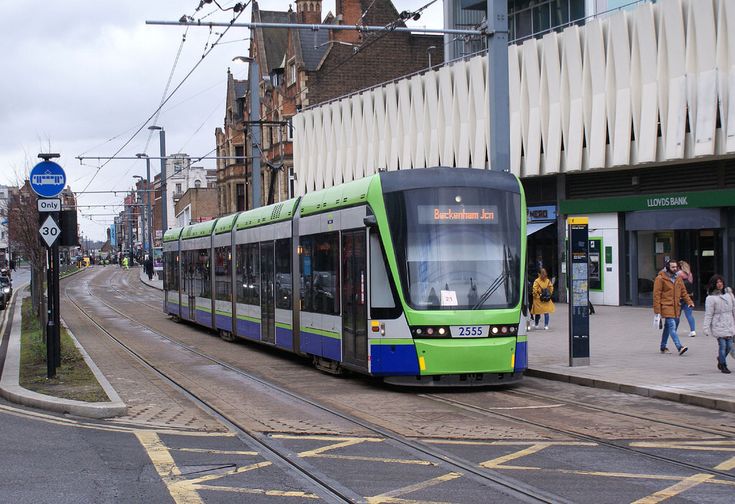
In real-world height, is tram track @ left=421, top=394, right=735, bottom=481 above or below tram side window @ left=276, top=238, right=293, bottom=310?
below

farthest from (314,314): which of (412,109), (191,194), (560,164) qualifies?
(191,194)

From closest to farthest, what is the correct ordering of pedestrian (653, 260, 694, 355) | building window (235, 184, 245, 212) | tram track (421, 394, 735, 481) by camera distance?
tram track (421, 394, 735, 481)
pedestrian (653, 260, 694, 355)
building window (235, 184, 245, 212)

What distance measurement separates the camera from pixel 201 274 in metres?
27.4

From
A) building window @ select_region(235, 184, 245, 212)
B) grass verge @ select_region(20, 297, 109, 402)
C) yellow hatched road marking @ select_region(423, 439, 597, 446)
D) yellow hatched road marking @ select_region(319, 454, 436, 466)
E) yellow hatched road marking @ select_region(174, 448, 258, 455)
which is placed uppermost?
building window @ select_region(235, 184, 245, 212)

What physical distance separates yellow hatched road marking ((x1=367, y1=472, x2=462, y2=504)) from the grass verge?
5.91 m

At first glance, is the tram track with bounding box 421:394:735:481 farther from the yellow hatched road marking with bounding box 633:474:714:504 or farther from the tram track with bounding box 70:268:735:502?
the yellow hatched road marking with bounding box 633:474:714:504

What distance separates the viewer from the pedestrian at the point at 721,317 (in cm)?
1431

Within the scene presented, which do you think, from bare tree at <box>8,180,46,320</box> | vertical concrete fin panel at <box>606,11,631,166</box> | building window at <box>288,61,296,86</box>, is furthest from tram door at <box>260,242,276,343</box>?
building window at <box>288,61,296,86</box>

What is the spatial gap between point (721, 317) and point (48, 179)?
34.0 feet

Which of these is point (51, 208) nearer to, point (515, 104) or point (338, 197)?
point (338, 197)

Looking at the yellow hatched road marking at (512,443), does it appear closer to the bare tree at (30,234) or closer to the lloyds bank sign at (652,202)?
the bare tree at (30,234)

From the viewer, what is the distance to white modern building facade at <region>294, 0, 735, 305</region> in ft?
92.4

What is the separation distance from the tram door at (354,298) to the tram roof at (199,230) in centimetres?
1215

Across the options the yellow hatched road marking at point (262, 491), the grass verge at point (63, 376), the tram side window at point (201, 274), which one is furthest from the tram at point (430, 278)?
the tram side window at point (201, 274)
